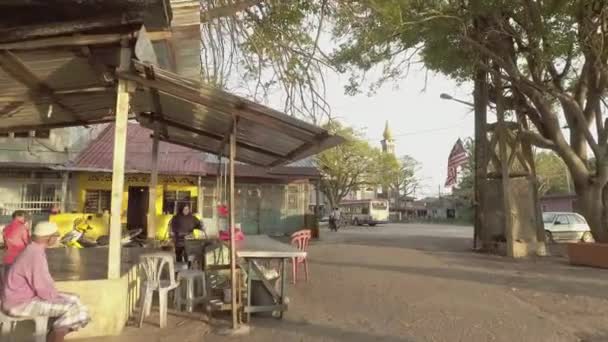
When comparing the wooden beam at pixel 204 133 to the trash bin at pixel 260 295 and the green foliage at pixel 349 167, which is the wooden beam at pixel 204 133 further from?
the green foliage at pixel 349 167

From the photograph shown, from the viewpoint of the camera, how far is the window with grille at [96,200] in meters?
19.2

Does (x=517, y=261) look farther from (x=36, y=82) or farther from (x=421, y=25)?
(x=36, y=82)

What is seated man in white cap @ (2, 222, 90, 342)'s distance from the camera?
4184mm

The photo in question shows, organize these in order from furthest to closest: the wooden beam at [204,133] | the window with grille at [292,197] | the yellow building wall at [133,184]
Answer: the window with grille at [292,197] < the yellow building wall at [133,184] < the wooden beam at [204,133]

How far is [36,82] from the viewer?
22.4ft

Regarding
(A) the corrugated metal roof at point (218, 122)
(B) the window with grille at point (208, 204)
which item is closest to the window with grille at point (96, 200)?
(B) the window with grille at point (208, 204)

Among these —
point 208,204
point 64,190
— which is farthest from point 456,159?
point 64,190

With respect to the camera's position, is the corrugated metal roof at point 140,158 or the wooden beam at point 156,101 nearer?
the wooden beam at point 156,101

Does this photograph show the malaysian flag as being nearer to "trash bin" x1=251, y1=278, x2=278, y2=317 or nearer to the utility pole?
the utility pole

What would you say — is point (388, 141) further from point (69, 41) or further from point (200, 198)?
point (69, 41)

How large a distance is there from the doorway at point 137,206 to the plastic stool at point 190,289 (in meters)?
14.7

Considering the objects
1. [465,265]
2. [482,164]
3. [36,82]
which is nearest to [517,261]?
[465,265]

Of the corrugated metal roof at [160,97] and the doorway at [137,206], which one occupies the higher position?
the corrugated metal roof at [160,97]

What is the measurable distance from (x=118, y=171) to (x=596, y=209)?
1391 centimetres
